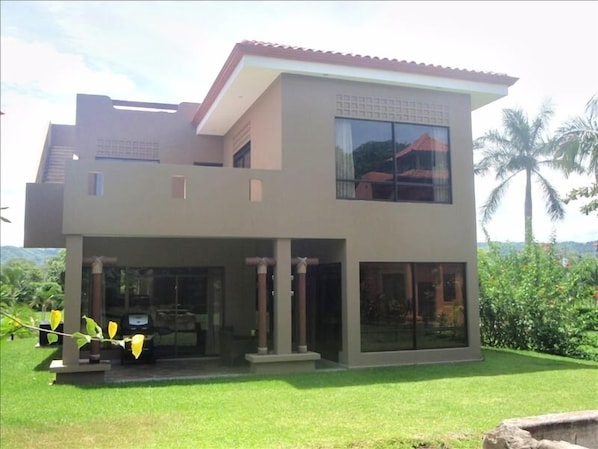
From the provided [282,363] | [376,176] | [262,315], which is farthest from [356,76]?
[282,363]

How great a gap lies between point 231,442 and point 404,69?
8865 millimetres

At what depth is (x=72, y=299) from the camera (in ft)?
34.6

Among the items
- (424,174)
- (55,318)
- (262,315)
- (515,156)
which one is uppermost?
(515,156)

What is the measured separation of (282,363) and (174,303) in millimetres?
4304

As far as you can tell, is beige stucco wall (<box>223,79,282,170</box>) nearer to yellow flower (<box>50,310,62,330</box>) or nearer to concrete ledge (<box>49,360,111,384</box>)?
concrete ledge (<box>49,360,111,384</box>)

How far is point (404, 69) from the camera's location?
1270 cm

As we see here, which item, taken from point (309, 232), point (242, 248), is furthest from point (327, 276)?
point (242, 248)

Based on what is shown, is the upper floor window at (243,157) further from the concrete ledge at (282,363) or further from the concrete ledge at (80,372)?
the concrete ledge at (80,372)

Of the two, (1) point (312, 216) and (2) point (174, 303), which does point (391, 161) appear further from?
(2) point (174, 303)

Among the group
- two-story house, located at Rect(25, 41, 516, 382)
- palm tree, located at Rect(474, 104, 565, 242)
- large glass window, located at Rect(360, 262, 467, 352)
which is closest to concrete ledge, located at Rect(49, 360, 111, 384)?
two-story house, located at Rect(25, 41, 516, 382)

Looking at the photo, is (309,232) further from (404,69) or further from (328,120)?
(404,69)

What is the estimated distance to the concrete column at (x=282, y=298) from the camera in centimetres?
1180

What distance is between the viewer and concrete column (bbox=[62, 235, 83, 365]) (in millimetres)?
10531

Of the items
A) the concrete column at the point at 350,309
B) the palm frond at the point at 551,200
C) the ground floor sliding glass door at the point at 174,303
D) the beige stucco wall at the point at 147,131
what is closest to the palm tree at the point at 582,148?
the concrete column at the point at 350,309
